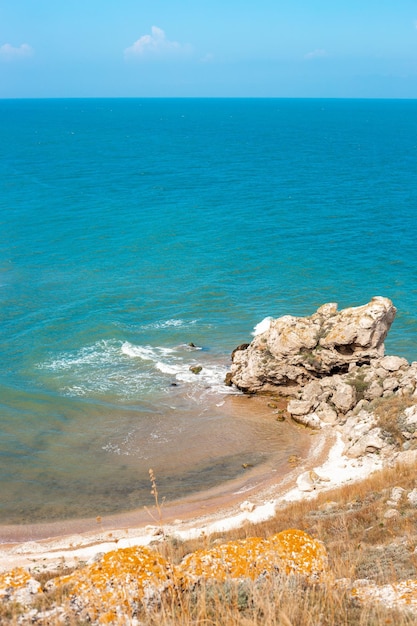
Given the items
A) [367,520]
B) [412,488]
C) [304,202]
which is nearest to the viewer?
[367,520]

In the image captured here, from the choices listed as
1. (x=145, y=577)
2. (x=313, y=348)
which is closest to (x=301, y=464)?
(x=313, y=348)

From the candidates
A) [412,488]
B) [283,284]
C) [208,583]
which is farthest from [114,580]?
[283,284]

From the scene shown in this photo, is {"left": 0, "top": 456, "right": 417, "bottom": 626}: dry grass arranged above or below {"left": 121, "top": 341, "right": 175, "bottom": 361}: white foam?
above

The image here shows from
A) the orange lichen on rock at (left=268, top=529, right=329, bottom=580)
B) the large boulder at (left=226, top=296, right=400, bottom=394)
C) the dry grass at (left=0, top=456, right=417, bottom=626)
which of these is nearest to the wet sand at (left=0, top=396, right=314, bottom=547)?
the large boulder at (left=226, top=296, right=400, bottom=394)

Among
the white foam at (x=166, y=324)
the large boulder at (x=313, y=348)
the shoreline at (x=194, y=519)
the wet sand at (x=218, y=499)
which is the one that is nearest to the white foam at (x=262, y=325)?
the white foam at (x=166, y=324)

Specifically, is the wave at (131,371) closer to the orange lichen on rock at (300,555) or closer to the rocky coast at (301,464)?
the rocky coast at (301,464)

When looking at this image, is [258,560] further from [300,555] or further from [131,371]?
[131,371]

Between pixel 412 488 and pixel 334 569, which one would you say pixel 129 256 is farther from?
pixel 334 569

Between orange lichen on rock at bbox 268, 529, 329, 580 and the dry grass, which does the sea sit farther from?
orange lichen on rock at bbox 268, 529, 329, 580
